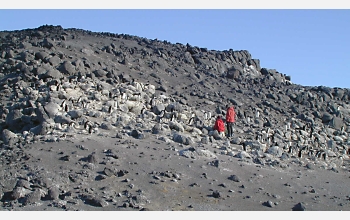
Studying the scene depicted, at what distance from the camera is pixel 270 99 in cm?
2009

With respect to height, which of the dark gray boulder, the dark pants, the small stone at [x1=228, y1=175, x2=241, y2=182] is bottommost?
the small stone at [x1=228, y1=175, x2=241, y2=182]

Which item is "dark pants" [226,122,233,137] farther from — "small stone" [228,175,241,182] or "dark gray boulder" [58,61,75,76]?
"dark gray boulder" [58,61,75,76]

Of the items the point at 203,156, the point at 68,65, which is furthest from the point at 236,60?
the point at 203,156

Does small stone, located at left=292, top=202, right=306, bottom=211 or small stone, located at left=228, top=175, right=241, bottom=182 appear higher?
small stone, located at left=228, top=175, right=241, bottom=182

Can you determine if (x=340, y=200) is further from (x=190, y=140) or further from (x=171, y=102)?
(x=171, y=102)

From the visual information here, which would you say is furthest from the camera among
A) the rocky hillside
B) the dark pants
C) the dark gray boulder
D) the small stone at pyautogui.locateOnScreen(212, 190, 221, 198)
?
the dark gray boulder

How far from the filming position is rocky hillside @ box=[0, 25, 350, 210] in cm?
1133

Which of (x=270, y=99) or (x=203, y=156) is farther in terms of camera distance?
(x=270, y=99)

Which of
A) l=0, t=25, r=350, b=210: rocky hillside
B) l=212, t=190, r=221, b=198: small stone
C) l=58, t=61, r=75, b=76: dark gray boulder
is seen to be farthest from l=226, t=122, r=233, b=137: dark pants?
l=212, t=190, r=221, b=198: small stone

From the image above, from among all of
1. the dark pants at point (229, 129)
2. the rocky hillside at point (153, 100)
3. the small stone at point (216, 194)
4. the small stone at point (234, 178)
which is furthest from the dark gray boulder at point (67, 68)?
the small stone at point (216, 194)

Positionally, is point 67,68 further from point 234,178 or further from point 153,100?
point 234,178

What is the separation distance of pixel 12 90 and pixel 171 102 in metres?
5.01

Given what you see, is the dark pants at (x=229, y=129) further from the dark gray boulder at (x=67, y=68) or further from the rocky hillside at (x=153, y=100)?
the dark gray boulder at (x=67, y=68)

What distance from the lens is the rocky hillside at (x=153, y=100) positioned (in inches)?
446
